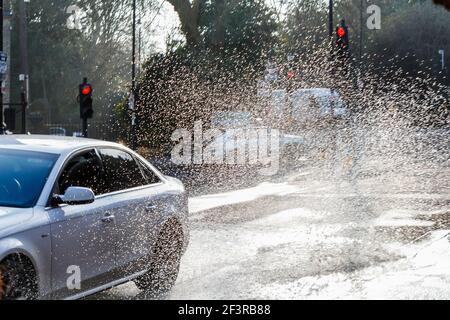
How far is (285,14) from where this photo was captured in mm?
45000

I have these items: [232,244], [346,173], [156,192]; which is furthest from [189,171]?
[156,192]

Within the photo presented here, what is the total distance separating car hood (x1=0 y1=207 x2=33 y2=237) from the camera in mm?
5871

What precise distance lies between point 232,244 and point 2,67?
57.6 ft

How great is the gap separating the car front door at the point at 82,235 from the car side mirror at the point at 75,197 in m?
0.06

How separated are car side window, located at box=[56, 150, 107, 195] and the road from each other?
1.00 m

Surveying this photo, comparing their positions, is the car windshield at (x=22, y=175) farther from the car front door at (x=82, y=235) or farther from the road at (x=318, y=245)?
the road at (x=318, y=245)

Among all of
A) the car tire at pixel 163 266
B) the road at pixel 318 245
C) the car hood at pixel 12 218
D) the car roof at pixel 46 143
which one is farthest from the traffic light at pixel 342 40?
the car hood at pixel 12 218

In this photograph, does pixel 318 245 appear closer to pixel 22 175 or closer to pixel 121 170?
pixel 121 170

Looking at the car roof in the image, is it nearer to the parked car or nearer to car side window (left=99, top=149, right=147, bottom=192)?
car side window (left=99, top=149, right=147, bottom=192)

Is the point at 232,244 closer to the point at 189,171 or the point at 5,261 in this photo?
the point at 5,261

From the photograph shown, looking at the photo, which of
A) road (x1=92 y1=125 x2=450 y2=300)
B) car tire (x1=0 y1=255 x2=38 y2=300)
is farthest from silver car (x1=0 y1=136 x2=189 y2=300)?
road (x1=92 y1=125 x2=450 y2=300)

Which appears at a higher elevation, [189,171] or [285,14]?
[285,14]

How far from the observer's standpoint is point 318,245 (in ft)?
35.4

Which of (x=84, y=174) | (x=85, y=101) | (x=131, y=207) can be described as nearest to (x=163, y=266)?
(x=131, y=207)
